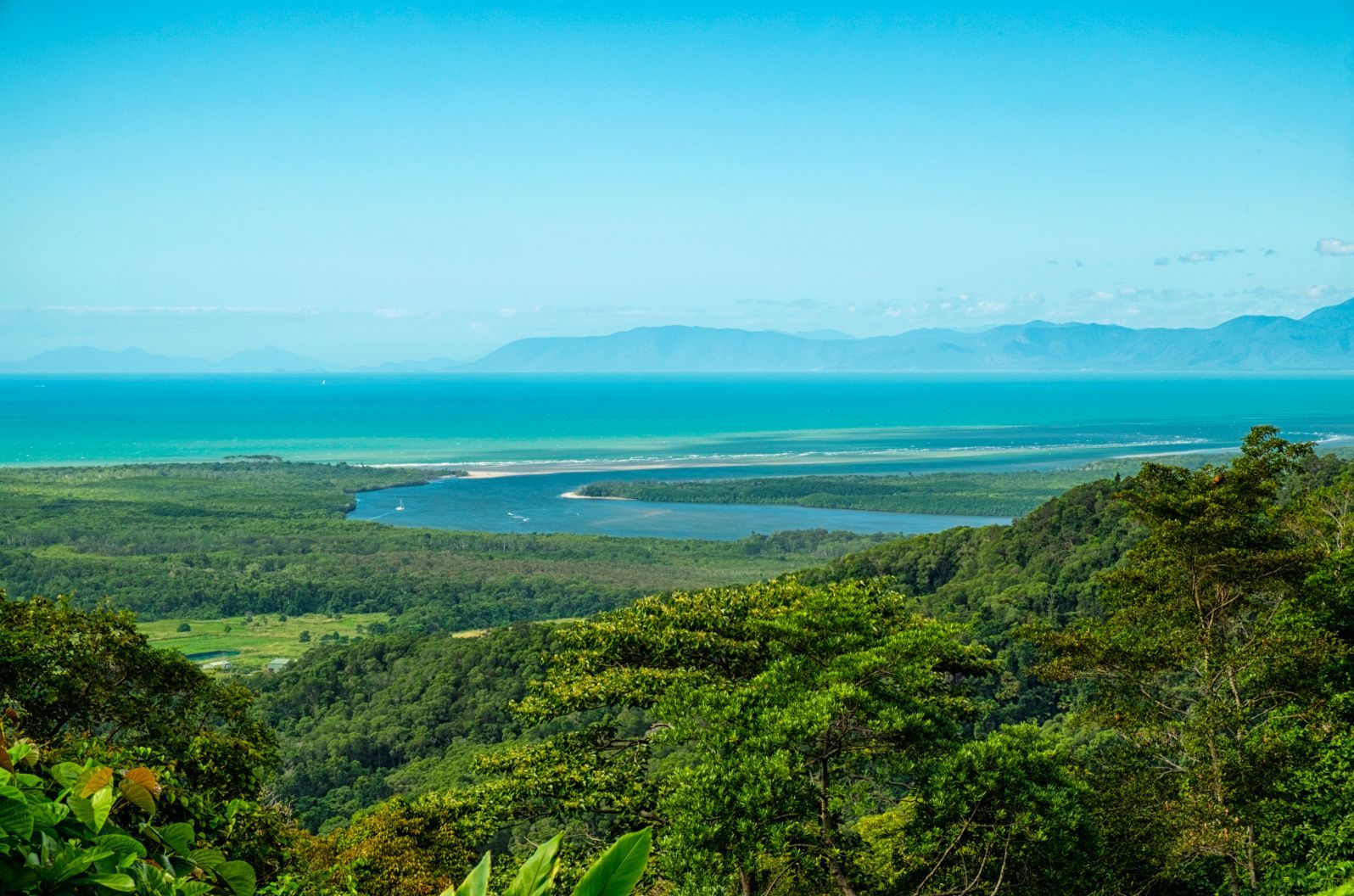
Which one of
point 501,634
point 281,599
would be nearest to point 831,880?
point 501,634

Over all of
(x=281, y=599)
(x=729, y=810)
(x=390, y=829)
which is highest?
(x=729, y=810)

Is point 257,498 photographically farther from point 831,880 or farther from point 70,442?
point 831,880

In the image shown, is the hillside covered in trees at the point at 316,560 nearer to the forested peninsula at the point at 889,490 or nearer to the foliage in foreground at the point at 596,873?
the forested peninsula at the point at 889,490

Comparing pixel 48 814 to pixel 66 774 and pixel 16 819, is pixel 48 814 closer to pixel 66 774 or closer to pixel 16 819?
pixel 16 819

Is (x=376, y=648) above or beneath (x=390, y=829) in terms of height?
beneath

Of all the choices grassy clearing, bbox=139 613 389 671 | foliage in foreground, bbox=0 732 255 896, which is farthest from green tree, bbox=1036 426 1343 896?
grassy clearing, bbox=139 613 389 671

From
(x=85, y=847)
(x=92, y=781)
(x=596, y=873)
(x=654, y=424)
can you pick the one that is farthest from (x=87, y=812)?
(x=654, y=424)

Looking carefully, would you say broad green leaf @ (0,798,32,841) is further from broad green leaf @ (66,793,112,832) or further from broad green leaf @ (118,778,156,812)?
broad green leaf @ (118,778,156,812)
